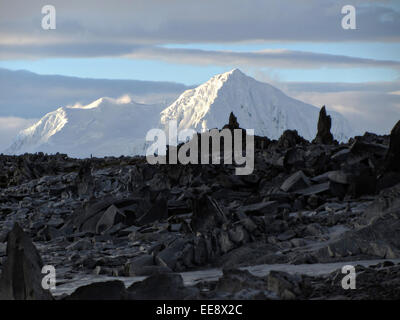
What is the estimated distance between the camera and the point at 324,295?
6750mm

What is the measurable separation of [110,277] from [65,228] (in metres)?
6.15

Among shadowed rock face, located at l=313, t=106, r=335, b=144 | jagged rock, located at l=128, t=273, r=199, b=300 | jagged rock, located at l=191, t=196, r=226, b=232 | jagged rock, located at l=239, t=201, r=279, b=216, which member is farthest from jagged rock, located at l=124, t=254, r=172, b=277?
shadowed rock face, located at l=313, t=106, r=335, b=144

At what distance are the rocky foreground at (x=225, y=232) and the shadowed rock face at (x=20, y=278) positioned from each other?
0.01 m

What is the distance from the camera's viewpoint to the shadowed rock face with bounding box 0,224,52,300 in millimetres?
6594

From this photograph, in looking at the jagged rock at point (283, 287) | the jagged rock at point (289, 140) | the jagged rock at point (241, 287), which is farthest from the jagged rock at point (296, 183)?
the jagged rock at point (289, 140)

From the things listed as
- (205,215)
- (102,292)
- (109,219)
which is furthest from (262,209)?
(102,292)

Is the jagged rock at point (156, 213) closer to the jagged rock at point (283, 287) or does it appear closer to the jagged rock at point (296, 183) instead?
the jagged rock at point (296, 183)

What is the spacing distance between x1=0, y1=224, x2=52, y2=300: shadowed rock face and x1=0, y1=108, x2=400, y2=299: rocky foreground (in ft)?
0.04

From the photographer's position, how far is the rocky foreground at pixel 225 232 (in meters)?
6.79

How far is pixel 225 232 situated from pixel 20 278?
4.93m

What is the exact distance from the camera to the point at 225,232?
35.9ft

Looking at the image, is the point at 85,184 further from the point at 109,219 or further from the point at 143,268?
the point at 143,268
